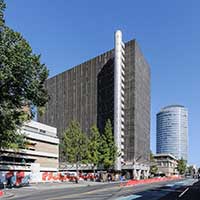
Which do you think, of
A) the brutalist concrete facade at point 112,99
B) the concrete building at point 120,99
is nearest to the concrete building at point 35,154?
the concrete building at point 120,99

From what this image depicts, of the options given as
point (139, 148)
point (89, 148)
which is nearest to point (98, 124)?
point (139, 148)

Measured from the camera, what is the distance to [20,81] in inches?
1700

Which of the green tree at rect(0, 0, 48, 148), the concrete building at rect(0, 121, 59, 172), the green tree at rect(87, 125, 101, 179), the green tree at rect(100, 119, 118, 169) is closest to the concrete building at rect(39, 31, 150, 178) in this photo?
the concrete building at rect(0, 121, 59, 172)

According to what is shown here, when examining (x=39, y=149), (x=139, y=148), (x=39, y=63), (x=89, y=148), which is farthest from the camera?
(x=139, y=148)

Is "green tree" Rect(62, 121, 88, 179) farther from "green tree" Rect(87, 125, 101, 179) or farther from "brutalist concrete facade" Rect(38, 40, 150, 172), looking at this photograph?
"brutalist concrete facade" Rect(38, 40, 150, 172)

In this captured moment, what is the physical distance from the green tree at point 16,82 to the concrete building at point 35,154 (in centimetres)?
5499

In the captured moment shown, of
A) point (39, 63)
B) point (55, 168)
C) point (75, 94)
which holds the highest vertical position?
A: point (75, 94)

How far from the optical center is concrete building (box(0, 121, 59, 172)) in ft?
338

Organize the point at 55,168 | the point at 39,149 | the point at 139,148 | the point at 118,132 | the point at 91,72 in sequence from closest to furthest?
1. the point at 39,149
2. the point at 55,168
3. the point at 118,132
4. the point at 139,148
5. the point at 91,72

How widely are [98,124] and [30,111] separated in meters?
126

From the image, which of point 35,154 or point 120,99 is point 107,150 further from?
point 120,99

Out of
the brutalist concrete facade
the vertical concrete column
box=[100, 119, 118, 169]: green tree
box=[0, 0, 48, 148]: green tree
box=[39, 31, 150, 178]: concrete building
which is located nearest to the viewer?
box=[0, 0, 48, 148]: green tree

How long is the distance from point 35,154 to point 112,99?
173ft

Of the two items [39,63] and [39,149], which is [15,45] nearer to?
[39,63]
